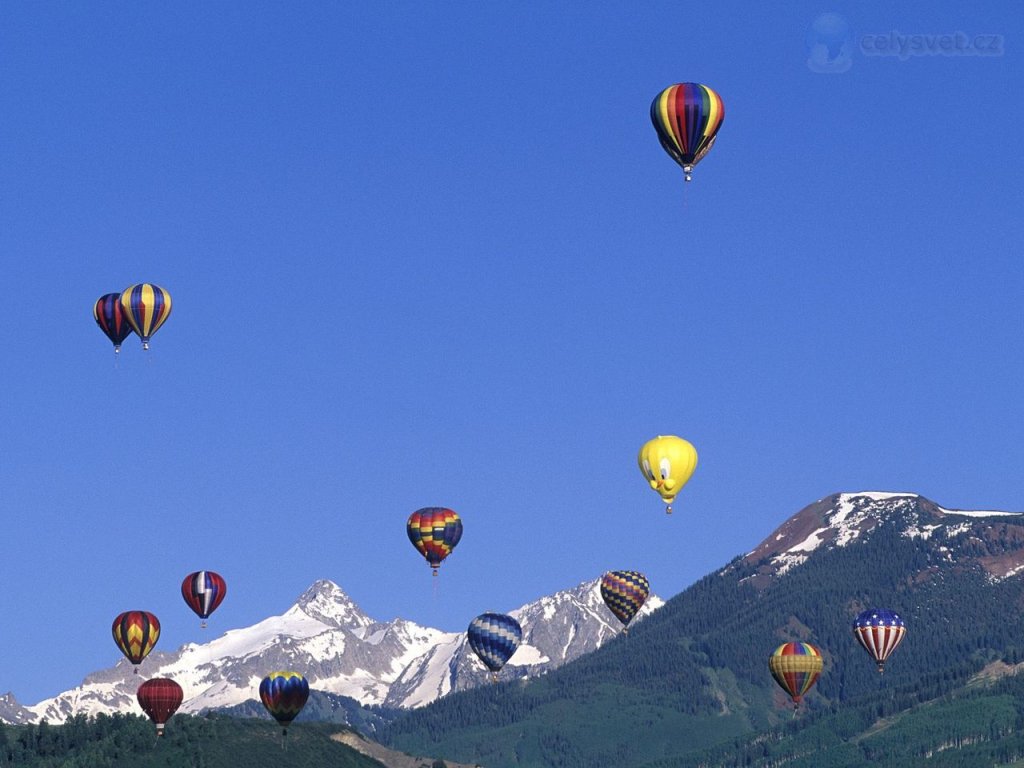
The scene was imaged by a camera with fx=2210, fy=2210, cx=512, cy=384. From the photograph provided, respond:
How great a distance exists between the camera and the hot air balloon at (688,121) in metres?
195

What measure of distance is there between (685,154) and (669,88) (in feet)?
24.4

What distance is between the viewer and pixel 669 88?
7820 inches

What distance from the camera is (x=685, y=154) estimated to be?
194875mm

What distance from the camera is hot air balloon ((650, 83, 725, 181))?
195 metres

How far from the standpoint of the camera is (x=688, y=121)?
641 feet
